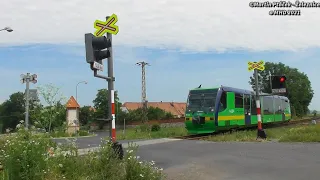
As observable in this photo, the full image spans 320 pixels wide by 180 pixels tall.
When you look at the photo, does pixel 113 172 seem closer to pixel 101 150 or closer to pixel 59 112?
pixel 101 150

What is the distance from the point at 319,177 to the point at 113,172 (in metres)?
4.67

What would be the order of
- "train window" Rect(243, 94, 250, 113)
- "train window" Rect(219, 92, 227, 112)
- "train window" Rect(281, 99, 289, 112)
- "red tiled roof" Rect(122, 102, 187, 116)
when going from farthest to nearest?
"red tiled roof" Rect(122, 102, 187, 116) → "train window" Rect(281, 99, 289, 112) → "train window" Rect(243, 94, 250, 113) → "train window" Rect(219, 92, 227, 112)

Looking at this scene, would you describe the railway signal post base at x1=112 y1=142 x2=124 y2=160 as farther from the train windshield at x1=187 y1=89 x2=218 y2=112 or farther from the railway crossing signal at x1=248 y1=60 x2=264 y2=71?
the train windshield at x1=187 y1=89 x2=218 y2=112

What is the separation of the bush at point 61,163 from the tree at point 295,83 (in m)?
85.1

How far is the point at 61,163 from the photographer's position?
6.42m

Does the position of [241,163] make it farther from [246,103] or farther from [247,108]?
[247,108]

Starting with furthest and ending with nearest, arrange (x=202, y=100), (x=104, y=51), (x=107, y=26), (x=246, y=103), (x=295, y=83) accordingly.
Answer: (x=295, y=83)
(x=246, y=103)
(x=202, y=100)
(x=107, y=26)
(x=104, y=51)

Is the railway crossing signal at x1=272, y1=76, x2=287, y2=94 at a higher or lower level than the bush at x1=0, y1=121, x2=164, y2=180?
higher

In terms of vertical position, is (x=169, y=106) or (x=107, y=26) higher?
(x=169, y=106)

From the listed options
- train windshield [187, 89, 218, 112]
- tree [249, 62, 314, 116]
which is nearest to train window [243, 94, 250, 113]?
train windshield [187, 89, 218, 112]

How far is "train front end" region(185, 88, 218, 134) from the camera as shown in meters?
22.0

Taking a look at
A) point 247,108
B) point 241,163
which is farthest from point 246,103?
point 241,163

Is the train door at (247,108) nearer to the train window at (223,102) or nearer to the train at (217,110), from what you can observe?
the train at (217,110)

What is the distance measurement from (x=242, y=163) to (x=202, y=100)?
41.7ft
